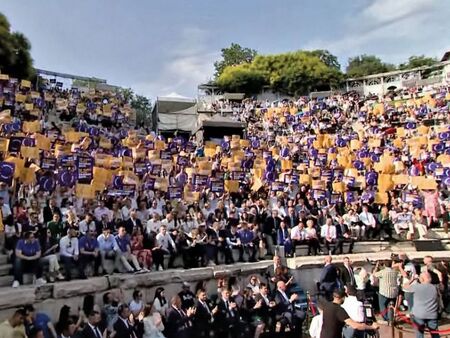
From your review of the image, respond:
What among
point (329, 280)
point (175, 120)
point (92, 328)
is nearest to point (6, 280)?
point (92, 328)

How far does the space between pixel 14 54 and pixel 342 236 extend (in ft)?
95.9

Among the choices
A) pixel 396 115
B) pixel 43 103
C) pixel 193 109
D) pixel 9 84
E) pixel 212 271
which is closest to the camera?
Answer: pixel 212 271

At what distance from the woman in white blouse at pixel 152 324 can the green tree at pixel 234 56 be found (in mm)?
73216

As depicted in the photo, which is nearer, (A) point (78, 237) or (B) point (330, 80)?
(A) point (78, 237)

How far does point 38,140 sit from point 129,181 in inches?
118

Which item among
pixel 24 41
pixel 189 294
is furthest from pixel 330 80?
pixel 189 294

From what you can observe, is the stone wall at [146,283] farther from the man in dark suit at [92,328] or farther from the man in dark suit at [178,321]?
the man in dark suit at [178,321]

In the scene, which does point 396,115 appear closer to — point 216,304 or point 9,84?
point 9,84

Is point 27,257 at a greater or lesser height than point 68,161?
lesser

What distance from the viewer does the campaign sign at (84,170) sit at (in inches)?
587

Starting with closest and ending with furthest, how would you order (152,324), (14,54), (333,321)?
(333,321), (152,324), (14,54)

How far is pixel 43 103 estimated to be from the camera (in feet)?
91.4

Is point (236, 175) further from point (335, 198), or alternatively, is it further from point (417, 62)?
point (417, 62)

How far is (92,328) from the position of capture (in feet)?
29.0
